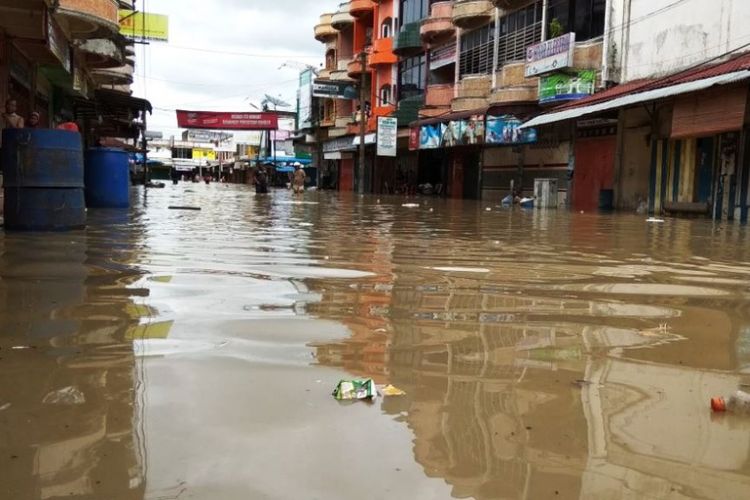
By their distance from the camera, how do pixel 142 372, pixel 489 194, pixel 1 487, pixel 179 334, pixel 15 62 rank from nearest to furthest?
pixel 1 487 < pixel 142 372 < pixel 179 334 < pixel 15 62 < pixel 489 194

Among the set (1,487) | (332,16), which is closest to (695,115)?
(1,487)

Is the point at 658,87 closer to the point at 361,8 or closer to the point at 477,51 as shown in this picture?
the point at 477,51

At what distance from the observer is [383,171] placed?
43469 mm

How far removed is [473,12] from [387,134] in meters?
8.16

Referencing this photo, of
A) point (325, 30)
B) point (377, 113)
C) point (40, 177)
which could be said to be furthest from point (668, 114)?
point (325, 30)

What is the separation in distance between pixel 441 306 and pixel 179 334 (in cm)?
167

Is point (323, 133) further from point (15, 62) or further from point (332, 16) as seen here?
point (15, 62)

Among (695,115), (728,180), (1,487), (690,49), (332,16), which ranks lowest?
(1,487)

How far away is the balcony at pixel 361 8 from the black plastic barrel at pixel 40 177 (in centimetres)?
3688

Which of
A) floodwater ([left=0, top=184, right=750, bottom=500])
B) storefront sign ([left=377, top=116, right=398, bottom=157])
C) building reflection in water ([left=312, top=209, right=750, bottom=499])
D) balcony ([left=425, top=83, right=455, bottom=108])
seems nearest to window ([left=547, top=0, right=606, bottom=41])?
balcony ([left=425, top=83, right=455, bottom=108])

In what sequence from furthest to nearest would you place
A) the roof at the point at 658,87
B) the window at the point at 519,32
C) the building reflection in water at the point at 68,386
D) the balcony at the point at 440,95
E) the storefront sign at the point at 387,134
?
the storefront sign at the point at 387,134 → the balcony at the point at 440,95 → the window at the point at 519,32 → the roof at the point at 658,87 → the building reflection in water at the point at 68,386

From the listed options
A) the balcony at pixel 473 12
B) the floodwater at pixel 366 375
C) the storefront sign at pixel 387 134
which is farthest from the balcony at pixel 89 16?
the storefront sign at pixel 387 134

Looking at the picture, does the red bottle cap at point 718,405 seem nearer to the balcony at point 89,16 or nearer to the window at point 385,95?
the balcony at point 89,16

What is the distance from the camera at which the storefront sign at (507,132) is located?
24281 mm
